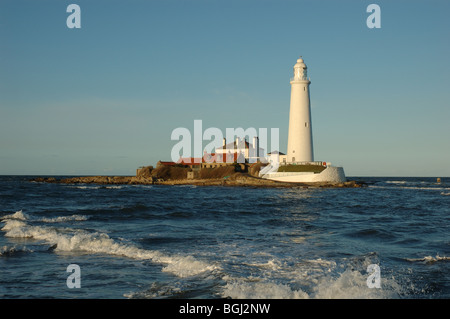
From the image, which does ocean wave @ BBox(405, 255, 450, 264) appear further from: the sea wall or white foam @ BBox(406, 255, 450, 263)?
the sea wall

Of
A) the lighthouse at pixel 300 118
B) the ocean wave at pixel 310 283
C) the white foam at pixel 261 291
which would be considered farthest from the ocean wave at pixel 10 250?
the lighthouse at pixel 300 118

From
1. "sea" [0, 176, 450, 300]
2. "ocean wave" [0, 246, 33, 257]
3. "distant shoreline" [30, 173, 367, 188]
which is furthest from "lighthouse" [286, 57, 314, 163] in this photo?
"ocean wave" [0, 246, 33, 257]

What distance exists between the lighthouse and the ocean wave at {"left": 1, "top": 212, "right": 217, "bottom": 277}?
45086mm

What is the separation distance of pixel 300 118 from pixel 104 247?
158 ft

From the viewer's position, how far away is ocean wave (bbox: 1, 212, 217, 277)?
10289 mm

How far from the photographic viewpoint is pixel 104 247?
12.9 metres

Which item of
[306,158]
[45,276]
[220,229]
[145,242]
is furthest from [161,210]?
[306,158]

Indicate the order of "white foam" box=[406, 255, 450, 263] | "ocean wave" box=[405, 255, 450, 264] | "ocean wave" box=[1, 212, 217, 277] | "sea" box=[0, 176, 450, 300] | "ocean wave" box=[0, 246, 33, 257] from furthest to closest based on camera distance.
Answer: "ocean wave" box=[0, 246, 33, 257]
"white foam" box=[406, 255, 450, 263]
"ocean wave" box=[405, 255, 450, 264]
"ocean wave" box=[1, 212, 217, 277]
"sea" box=[0, 176, 450, 300]

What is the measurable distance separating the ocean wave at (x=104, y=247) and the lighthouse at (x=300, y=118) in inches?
1775

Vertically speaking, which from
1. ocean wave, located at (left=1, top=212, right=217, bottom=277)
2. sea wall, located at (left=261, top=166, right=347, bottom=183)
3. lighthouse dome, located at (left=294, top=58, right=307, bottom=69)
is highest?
lighthouse dome, located at (left=294, top=58, right=307, bottom=69)

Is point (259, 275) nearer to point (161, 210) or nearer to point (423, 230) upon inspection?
point (423, 230)

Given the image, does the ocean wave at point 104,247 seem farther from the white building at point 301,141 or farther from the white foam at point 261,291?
the white building at point 301,141

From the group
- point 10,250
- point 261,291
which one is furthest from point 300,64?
point 261,291
